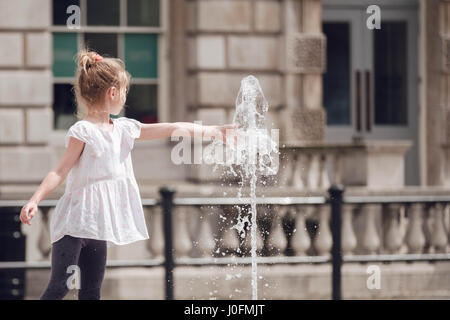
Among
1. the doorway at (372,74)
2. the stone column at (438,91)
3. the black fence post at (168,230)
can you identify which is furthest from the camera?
the doorway at (372,74)

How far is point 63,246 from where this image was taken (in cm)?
477

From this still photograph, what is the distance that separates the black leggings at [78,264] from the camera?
4.77m

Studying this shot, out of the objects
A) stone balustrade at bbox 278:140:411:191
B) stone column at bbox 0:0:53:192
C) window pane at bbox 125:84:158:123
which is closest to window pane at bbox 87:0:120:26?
stone column at bbox 0:0:53:192

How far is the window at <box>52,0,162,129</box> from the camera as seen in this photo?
11.4 metres

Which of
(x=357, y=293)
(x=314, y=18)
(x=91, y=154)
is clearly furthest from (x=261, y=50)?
(x=91, y=154)

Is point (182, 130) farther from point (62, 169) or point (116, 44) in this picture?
point (116, 44)

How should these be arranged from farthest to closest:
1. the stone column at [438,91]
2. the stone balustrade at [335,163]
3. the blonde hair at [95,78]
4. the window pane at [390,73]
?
the window pane at [390,73], the stone column at [438,91], the stone balustrade at [335,163], the blonde hair at [95,78]

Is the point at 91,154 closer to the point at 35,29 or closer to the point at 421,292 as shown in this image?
the point at 421,292

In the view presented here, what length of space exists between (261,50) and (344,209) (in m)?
3.06

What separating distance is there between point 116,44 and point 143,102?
77 cm

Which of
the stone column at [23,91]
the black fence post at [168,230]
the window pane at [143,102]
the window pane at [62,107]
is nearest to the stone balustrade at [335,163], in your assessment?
the window pane at [143,102]

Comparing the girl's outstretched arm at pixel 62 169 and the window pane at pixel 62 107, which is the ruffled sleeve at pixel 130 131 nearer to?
the girl's outstretched arm at pixel 62 169

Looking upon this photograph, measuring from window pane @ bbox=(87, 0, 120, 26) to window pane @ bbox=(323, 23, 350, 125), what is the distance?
9.28 ft

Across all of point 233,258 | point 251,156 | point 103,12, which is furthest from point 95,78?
point 103,12
